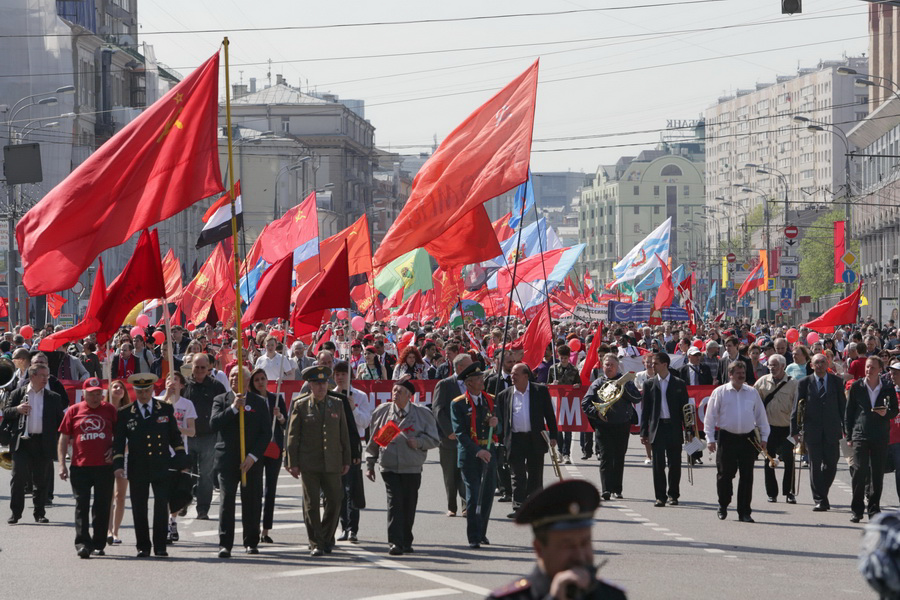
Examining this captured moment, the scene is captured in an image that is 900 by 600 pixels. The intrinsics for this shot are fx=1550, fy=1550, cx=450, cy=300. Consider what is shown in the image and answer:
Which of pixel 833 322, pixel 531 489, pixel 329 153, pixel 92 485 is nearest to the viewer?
pixel 92 485

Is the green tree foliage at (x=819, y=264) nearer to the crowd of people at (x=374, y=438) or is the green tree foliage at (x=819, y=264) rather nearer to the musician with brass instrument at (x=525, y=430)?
the crowd of people at (x=374, y=438)

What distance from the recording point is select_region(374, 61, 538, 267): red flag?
14.9m

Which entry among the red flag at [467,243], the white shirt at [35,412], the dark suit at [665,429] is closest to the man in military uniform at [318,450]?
the white shirt at [35,412]

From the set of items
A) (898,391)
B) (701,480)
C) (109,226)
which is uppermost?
(109,226)

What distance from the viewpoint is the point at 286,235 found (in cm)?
3238

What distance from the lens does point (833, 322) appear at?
27828 millimetres

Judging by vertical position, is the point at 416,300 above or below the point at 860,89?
below

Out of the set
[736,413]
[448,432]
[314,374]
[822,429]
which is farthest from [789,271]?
[314,374]

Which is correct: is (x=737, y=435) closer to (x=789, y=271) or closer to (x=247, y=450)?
(x=247, y=450)

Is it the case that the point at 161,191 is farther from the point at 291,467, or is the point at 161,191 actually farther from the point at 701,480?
the point at 701,480

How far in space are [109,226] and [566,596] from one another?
29.8ft

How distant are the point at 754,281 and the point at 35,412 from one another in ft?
141

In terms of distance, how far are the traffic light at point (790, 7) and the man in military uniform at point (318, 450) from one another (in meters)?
8.19

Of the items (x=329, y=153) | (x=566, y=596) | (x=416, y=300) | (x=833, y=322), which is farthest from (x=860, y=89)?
(x=566, y=596)
